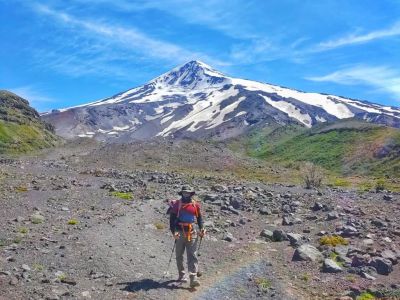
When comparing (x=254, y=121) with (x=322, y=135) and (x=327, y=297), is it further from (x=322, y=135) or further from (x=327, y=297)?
(x=327, y=297)

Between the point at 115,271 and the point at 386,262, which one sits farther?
the point at 386,262

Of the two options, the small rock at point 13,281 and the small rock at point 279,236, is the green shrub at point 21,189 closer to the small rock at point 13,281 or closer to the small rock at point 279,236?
the small rock at point 279,236

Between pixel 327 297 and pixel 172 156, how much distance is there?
58159 mm

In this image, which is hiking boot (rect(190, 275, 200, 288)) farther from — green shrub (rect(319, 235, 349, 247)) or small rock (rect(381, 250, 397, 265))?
green shrub (rect(319, 235, 349, 247))

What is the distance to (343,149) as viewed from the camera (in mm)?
94812

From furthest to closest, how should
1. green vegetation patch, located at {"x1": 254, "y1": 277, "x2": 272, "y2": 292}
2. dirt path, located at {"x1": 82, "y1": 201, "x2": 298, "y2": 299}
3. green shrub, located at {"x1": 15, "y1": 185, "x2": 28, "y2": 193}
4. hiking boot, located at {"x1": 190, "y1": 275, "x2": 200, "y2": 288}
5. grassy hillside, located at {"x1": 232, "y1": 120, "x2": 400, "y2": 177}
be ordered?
grassy hillside, located at {"x1": 232, "y1": 120, "x2": 400, "y2": 177} < green shrub, located at {"x1": 15, "y1": 185, "x2": 28, "y2": 193} < green vegetation patch, located at {"x1": 254, "y1": 277, "x2": 272, "y2": 292} < hiking boot, located at {"x1": 190, "y1": 275, "x2": 200, "y2": 288} < dirt path, located at {"x1": 82, "y1": 201, "x2": 298, "y2": 299}

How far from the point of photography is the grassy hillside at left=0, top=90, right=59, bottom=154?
112m

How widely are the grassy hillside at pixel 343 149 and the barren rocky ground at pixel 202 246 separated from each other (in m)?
47.0

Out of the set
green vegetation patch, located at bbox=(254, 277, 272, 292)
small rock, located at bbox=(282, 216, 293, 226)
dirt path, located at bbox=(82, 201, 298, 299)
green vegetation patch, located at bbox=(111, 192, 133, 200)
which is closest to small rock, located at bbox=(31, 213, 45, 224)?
dirt path, located at bbox=(82, 201, 298, 299)

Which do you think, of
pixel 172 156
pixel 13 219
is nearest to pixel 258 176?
pixel 172 156

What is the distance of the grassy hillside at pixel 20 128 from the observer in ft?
367

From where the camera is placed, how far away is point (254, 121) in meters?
184

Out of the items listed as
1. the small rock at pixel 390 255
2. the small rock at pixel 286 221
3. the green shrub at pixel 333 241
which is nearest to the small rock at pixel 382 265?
the small rock at pixel 390 255

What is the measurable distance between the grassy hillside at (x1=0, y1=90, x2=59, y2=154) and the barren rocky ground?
80.5 metres
